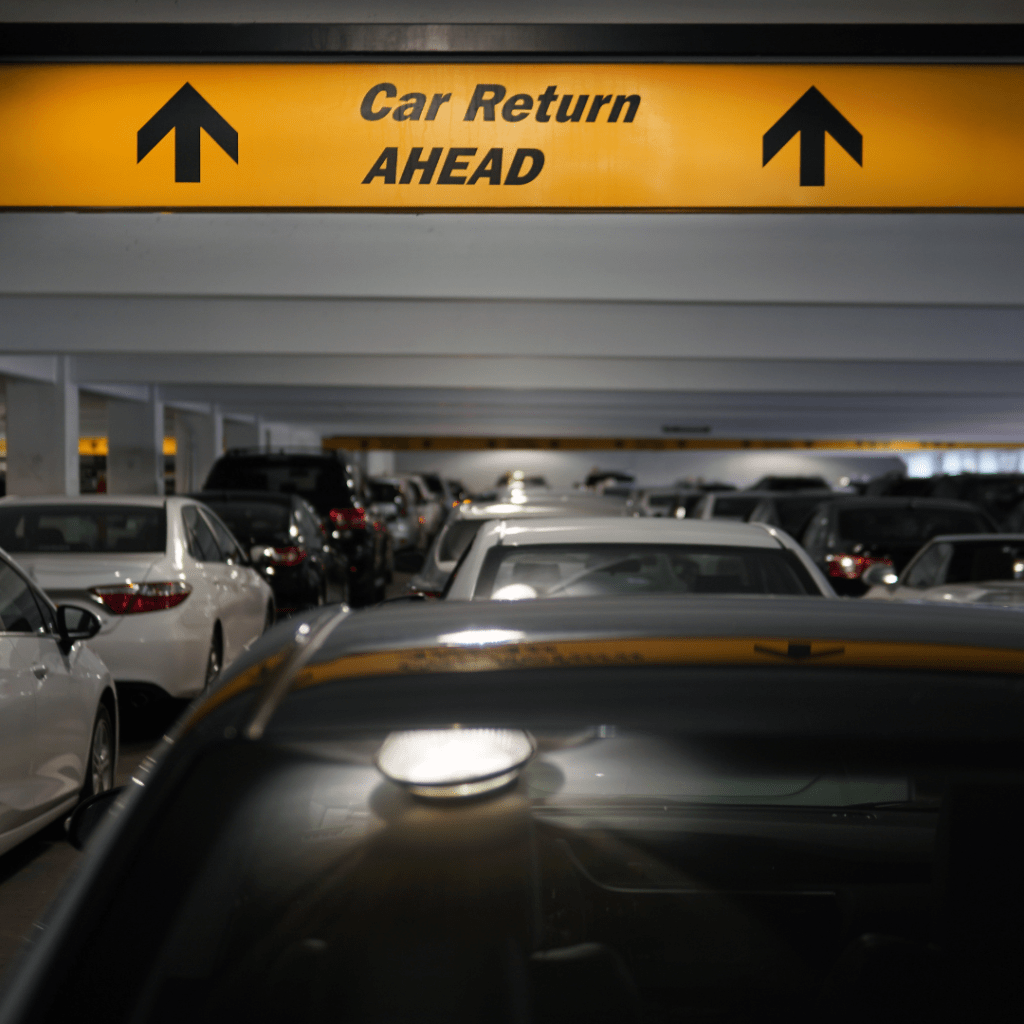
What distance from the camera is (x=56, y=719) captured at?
565 centimetres

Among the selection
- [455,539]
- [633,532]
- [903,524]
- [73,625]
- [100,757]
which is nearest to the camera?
[633,532]

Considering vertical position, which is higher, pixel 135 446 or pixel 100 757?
pixel 135 446

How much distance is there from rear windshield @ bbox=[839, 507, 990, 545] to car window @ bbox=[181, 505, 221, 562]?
674 cm

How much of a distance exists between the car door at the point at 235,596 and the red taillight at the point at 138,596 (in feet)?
2.75

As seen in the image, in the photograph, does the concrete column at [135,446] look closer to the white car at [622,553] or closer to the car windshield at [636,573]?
the car windshield at [636,573]

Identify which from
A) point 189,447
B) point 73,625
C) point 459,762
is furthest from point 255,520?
point 189,447

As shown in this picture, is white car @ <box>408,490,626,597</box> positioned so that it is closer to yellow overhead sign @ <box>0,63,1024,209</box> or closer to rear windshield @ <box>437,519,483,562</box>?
rear windshield @ <box>437,519,483,562</box>

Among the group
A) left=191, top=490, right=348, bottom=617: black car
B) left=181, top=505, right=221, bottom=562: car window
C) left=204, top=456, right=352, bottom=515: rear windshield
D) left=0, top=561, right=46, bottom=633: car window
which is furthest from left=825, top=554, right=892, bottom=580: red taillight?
left=0, top=561, right=46, bottom=633: car window

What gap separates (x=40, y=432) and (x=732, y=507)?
12.4 metres

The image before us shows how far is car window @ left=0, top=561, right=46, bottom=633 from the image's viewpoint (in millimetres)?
5508

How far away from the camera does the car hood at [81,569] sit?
8.27 m

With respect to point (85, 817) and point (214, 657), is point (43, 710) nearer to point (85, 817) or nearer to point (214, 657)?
point (85, 817)

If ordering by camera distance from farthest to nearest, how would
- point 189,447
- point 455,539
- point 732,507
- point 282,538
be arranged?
point 189,447
point 732,507
point 282,538
point 455,539

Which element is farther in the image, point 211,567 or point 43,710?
point 211,567
